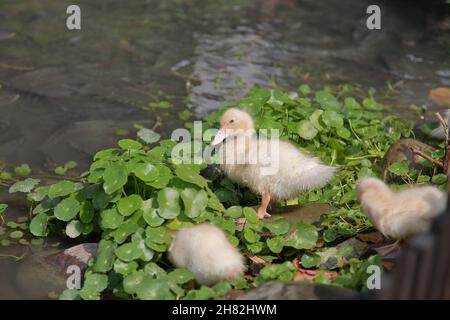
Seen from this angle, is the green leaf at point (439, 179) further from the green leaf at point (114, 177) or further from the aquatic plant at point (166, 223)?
the green leaf at point (114, 177)

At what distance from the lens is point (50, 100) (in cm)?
632

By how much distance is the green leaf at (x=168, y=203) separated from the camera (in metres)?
3.81

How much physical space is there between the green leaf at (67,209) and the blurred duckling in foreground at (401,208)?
5.46 ft

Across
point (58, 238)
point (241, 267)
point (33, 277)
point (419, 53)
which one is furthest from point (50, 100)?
point (419, 53)

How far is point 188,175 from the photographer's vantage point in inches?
154

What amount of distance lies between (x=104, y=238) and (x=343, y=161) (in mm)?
1858

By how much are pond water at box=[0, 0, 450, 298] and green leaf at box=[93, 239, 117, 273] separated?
1.03m

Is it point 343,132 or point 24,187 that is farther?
point 343,132

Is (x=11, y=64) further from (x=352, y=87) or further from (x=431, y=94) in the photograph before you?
(x=431, y=94)

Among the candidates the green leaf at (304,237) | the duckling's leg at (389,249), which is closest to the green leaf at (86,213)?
the green leaf at (304,237)

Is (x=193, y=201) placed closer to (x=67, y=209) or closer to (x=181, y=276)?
(x=181, y=276)

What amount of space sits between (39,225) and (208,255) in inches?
49.8

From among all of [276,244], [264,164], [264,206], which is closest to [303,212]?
[264,206]

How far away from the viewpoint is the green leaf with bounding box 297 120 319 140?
15.8 feet
